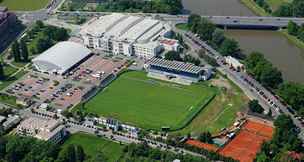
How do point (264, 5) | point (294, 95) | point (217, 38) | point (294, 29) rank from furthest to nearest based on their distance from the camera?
point (264, 5), point (294, 29), point (217, 38), point (294, 95)

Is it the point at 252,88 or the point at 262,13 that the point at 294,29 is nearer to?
the point at 262,13

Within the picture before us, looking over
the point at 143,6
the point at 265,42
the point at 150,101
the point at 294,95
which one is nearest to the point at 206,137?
the point at 150,101

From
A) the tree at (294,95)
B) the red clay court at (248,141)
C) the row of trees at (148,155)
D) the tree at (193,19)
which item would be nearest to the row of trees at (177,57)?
the tree at (193,19)

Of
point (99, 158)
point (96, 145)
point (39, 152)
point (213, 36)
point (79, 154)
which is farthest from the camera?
point (213, 36)

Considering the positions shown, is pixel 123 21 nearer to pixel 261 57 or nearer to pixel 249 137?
pixel 261 57

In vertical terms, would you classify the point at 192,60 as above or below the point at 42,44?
below

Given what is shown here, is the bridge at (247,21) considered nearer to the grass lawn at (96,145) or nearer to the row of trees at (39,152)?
the grass lawn at (96,145)

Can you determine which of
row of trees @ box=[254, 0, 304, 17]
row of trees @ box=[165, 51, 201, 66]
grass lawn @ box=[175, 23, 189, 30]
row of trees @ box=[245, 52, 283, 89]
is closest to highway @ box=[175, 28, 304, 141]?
row of trees @ box=[245, 52, 283, 89]
